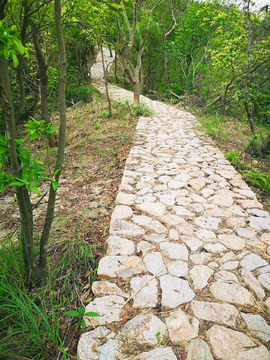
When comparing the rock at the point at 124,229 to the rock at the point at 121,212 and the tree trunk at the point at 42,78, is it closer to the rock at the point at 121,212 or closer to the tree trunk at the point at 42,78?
the rock at the point at 121,212

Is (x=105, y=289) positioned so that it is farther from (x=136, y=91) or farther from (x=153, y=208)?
(x=136, y=91)

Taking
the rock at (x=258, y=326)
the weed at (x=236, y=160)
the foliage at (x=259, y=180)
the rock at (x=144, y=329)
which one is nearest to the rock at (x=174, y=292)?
the rock at (x=144, y=329)

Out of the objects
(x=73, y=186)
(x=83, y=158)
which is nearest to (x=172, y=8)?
(x=83, y=158)

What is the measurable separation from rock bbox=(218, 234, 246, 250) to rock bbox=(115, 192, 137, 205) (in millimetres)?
1082

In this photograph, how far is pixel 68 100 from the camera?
8008 mm

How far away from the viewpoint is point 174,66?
12.3m

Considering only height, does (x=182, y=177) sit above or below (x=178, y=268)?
above

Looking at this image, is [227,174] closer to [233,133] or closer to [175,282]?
[175,282]

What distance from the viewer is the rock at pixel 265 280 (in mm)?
1739

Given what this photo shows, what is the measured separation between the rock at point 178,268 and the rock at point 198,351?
51 centimetres

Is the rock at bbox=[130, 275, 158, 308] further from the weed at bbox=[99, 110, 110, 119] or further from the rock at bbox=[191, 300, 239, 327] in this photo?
the weed at bbox=[99, 110, 110, 119]

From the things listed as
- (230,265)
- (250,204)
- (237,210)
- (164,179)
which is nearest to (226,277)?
(230,265)

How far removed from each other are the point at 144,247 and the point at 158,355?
35.3 inches

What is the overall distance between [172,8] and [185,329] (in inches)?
516
